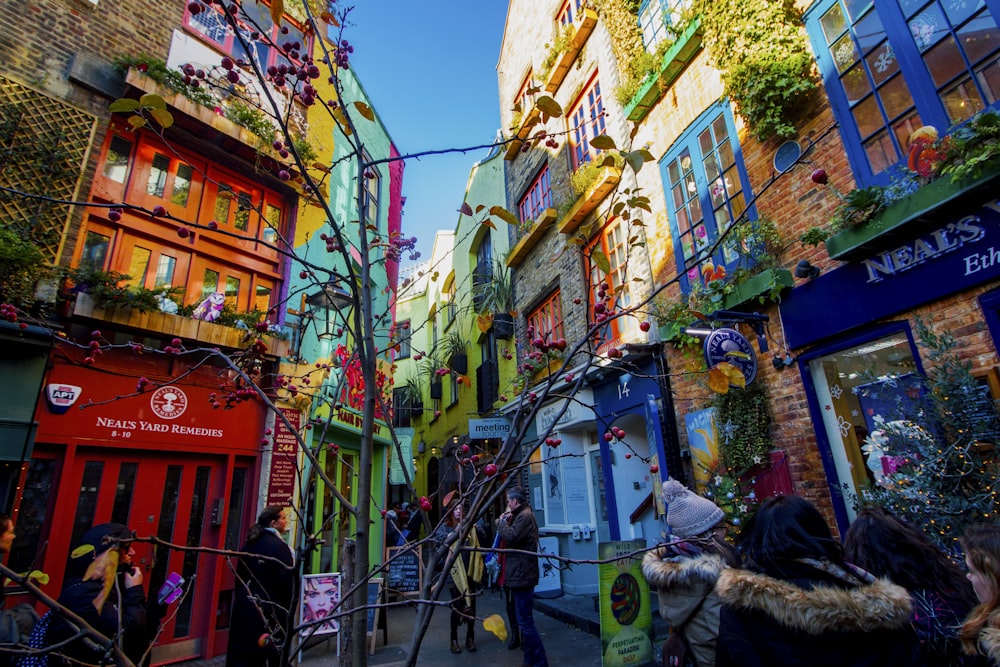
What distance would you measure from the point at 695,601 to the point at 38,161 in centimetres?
865

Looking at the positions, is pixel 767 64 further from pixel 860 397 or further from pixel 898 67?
pixel 860 397

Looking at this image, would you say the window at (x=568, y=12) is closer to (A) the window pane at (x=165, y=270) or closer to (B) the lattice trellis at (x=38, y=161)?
(A) the window pane at (x=165, y=270)

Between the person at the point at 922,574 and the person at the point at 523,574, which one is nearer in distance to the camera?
the person at the point at 922,574

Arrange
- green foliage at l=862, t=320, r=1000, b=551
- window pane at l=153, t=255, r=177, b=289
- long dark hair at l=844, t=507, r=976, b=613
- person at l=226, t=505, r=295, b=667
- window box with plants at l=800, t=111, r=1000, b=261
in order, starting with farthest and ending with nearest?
window pane at l=153, t=255, r=177, b=289 → person at l=226, t=505, r=295, b=667 → window box with plants at l=800, t=111, r=1000, b=261 → green foliage at l=862, t=320, r=1000, b=551 → long dark hair at l=844, t=507, r=976, b=613

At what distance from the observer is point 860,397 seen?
4.69 metres

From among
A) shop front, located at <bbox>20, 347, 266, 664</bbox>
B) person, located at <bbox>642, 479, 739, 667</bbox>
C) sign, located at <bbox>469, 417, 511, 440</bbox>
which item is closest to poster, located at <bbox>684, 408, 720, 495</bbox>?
person, located at <bbox>642, 479, 739, 667</bbox>

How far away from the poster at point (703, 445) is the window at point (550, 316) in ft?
13.7

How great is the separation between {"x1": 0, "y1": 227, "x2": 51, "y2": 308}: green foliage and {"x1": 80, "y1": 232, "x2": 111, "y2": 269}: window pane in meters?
1.02

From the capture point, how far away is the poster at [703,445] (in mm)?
5824

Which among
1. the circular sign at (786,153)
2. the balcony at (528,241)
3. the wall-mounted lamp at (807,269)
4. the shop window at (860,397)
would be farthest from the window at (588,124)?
the shop window at (860,397)

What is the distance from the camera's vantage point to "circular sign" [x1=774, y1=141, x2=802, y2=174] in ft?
17.5

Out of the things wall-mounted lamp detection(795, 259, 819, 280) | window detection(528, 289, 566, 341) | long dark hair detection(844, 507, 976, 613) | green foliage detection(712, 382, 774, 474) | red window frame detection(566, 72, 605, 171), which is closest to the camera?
long dark hair detection(844, 507, 976, 613)

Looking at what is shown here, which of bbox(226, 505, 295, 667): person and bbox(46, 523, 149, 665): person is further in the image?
bbox(226, 505, 295, 667): person

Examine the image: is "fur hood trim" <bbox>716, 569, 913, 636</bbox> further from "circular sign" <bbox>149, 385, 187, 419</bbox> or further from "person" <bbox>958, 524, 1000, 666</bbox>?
"circular sign" <bbox>149, 385, 187, 419</bbox>
